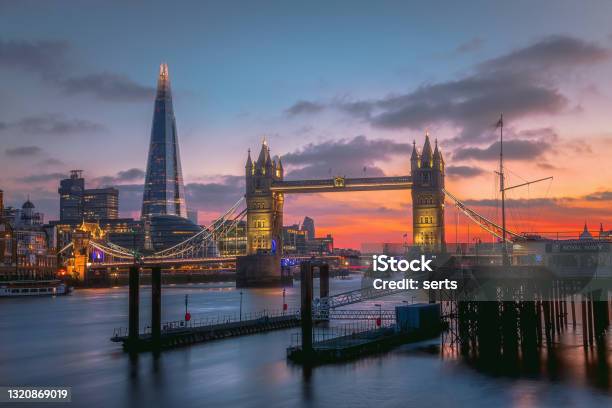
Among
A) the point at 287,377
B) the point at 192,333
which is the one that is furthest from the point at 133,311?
the point at 287,377

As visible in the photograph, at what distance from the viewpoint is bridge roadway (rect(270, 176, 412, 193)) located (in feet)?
455

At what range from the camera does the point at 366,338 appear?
168 ft

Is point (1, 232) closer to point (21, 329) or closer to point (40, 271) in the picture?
point (40, 271)

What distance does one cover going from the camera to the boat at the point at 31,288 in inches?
5320

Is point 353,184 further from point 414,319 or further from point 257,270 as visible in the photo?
point 414,319

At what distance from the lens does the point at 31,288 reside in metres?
138

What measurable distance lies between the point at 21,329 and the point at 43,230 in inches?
3950

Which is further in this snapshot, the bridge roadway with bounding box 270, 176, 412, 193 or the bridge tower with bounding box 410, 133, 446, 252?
the bridge tower with bounding box 410, 133, 446, 252

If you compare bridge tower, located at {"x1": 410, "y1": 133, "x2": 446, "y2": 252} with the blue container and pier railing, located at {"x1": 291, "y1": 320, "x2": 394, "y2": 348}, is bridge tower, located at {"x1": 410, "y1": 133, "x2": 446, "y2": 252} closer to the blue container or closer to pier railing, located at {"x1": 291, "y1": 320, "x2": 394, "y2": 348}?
pier railing, located at {"x1": 291, "y1": 320, "x2": 394, "y2": 348}

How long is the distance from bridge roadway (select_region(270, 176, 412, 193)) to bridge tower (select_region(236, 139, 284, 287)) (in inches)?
373

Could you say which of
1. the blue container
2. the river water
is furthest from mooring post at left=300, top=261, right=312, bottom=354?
the blue container

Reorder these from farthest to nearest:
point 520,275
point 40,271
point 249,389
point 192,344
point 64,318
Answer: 1. point 40,271
2. point 64,318
3. point 192,344
4. point 520,275
5. point 249,389

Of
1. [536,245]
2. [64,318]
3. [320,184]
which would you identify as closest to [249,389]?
[536,245]

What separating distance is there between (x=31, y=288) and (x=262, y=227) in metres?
43.6
